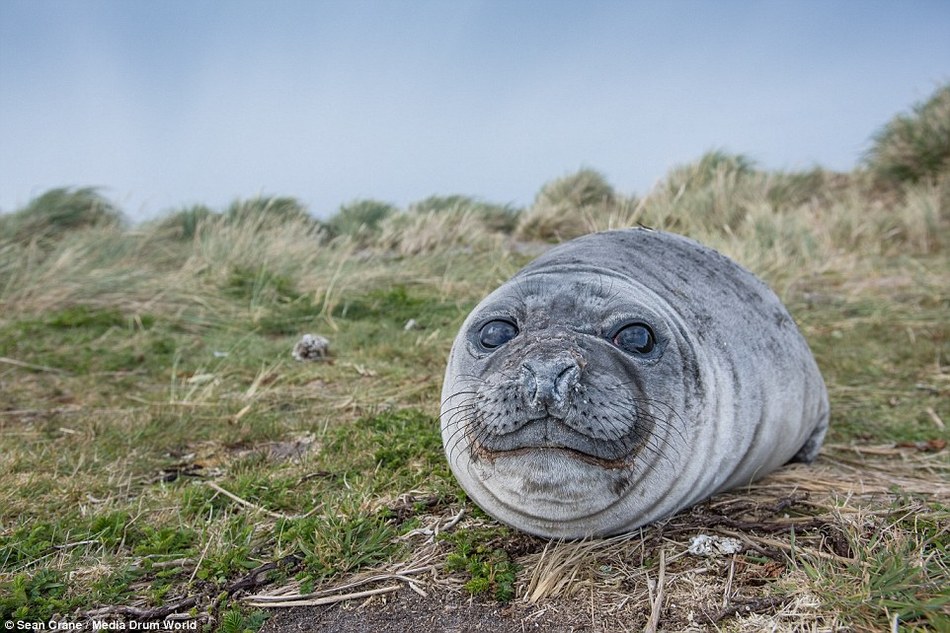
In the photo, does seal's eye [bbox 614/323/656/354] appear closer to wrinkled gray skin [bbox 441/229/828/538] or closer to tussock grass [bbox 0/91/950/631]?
wrinkled gray skin [bbox 441/229/828/538]

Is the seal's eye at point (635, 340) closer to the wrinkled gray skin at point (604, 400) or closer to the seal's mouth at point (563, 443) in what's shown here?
the wrinkled gray skin at point (604, 400)

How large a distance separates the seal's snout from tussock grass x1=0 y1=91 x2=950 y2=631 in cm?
59

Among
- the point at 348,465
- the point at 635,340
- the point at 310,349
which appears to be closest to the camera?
the point at 635,340

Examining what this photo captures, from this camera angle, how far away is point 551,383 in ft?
7.25

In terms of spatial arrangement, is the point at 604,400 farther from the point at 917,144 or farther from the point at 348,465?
the point at 917,144

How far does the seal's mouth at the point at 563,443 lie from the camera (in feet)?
7.46

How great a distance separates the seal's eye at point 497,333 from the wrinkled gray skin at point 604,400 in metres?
0.02

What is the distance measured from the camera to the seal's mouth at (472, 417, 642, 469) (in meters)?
2.27

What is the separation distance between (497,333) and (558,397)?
0.46 meters

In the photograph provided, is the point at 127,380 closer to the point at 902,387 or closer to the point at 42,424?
the point at 42,424

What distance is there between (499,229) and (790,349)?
11.1 meters

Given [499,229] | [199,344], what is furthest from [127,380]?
[499,229]

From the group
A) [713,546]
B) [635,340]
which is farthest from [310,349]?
[713,546]

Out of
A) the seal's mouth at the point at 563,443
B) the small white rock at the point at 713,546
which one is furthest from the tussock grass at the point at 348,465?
the seal's mouth at the point at 563,443
